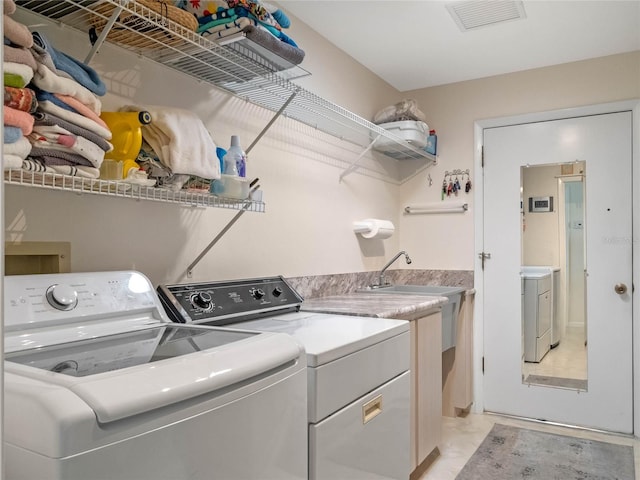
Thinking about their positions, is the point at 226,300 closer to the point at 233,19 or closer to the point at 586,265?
the point at 233,19

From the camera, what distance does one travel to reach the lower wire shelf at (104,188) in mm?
1022

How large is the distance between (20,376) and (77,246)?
69 cm

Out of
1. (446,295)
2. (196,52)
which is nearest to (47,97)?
(196,52)

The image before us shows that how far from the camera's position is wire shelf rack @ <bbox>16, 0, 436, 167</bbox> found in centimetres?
125

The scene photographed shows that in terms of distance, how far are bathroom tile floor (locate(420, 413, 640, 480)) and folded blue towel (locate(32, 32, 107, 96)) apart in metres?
2.24

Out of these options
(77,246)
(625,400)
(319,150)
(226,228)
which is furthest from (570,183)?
(77,246)

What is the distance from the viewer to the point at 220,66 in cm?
168

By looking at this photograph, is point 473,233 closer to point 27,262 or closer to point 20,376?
point 27,262

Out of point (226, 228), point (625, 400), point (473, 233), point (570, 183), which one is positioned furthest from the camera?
point (473, 233)

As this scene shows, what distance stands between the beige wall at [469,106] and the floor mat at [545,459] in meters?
1.16

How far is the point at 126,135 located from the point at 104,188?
0.16 metres

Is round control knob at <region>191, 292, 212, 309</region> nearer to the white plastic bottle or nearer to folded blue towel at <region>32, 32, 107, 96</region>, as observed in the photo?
the white plastic bottle

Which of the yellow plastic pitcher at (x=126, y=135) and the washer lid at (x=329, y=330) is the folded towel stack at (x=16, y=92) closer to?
the yellow plastic pitcher at (x=126, y=135)

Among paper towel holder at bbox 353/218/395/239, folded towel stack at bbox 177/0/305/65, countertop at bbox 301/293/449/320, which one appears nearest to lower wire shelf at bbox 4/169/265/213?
folded towel stack at bbox 177/0/305/65
